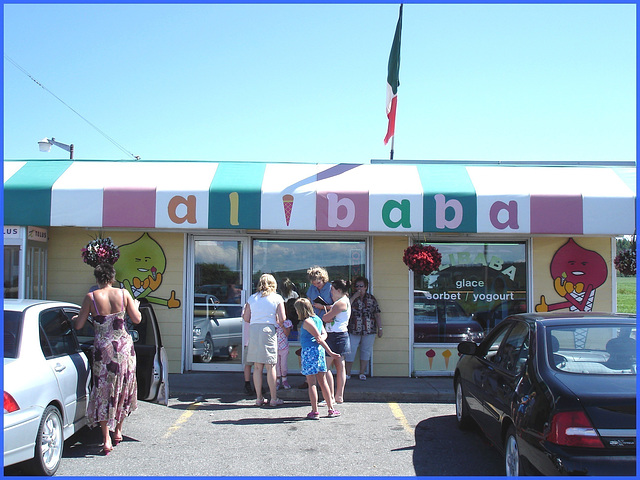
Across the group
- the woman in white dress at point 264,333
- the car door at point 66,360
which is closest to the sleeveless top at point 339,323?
the woman in white dress at point 264,333

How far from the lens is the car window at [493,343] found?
5531 mm

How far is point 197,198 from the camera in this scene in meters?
8.31

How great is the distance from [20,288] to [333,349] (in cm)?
489

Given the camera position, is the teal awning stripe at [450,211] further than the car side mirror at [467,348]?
Yes

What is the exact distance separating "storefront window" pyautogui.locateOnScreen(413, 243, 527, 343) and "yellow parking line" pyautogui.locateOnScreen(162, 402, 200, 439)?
12.6ft

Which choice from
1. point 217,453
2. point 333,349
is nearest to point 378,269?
point 333,349

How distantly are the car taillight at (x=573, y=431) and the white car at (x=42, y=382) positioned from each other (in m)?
3.84

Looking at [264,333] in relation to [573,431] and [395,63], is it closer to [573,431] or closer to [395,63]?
[573,431]

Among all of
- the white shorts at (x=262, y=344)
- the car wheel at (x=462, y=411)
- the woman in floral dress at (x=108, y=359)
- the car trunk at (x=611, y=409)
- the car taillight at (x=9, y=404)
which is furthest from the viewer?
the white shorts at (x=262, y=344)

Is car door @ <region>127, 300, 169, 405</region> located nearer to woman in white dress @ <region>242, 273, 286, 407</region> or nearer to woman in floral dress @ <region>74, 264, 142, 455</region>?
woman in floral dress @ <region>74, 264, 142, 455</region>

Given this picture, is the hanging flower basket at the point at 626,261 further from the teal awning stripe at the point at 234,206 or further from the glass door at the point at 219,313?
the glass door at the point at 219,313

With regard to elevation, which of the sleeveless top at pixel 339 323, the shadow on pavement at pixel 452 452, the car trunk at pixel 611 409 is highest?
the sleeveless top at pixel 339 323

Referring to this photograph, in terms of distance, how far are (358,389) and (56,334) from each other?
4356mm

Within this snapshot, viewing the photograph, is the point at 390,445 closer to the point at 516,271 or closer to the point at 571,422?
the point at 571,422
